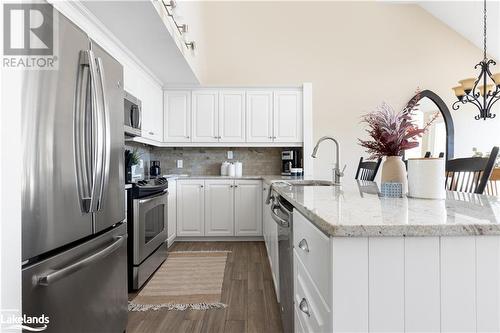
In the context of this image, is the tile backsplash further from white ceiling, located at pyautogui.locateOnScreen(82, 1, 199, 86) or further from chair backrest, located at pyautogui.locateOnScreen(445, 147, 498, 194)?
chair backrest, located at pyautogui.locateOnScreen(445, 147, 498, 194)

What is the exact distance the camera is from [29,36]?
0.88m

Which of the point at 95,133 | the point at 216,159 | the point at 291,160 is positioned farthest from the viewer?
the point at 216,159

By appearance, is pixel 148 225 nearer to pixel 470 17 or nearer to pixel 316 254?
pixel 316 254

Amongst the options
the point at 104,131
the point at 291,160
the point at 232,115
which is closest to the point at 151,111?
the point at 232,115

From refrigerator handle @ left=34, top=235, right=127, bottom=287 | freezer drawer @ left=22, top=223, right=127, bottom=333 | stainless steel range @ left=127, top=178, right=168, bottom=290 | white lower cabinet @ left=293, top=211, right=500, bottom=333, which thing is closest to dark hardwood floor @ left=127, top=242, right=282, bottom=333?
stainless steel range @ left=127, top=178, right=168, bottom=290

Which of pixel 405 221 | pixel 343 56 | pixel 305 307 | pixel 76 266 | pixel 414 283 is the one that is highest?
pixel 343 56

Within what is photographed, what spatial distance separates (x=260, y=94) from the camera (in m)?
3.92

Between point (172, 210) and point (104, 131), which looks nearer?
point (104, 131)

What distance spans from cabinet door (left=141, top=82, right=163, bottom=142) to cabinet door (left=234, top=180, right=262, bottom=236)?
1246mm

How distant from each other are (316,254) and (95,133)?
99cm

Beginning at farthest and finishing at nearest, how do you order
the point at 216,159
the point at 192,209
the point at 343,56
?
1. the point at 343,56
2. the point at 216,159
3. the point at 192,209

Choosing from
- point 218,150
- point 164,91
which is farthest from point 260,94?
point 164,91

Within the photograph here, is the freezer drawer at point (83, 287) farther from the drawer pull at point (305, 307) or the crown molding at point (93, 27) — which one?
the crown molding at point (93, 27)

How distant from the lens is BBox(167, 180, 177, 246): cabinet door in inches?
135
